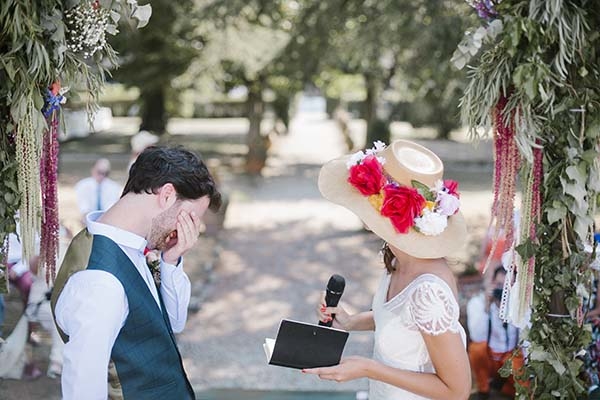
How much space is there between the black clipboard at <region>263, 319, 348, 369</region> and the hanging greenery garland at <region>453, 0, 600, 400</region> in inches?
28.7

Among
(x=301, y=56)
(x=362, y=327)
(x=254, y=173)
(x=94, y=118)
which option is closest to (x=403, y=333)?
(x=362, y=327)

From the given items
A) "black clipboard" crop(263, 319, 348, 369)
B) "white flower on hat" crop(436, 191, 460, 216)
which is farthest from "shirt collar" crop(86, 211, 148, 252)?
"white flower on hat" crop(436, 191, 460, 216)

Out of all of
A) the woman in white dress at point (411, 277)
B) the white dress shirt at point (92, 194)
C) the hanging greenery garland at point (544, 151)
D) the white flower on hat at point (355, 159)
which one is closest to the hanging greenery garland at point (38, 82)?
the white flower on hat at point (355, 159)

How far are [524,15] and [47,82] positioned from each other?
65.3 inches

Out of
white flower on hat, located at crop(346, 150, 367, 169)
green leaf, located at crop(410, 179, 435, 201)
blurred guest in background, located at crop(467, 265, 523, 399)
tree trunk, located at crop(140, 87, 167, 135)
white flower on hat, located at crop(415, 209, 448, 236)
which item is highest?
white flower on hat, located at crop(346, 150, 367, 169)

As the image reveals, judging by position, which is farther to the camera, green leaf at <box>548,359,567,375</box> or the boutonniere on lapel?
the boutonniere on lapel

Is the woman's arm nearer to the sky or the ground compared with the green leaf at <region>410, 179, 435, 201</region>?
nearer to the ground

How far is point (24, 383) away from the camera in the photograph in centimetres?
486

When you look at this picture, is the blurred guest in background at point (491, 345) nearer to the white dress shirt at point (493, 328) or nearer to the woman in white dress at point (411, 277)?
the white dress shirt at point (493, 328)

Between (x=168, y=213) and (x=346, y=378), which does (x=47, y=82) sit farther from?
(x=346, y=378)

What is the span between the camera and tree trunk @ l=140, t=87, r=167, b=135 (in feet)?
78.1

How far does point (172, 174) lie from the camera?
2.41 meters

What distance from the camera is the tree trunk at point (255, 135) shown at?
18297 millimetres

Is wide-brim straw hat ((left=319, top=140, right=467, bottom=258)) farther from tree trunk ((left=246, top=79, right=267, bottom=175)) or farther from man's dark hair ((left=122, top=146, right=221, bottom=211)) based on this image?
tree trunk ((left=246, top=79, right=267, bottom=175))
